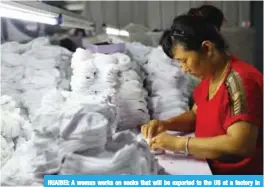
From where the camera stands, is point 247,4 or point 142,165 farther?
point 247,4

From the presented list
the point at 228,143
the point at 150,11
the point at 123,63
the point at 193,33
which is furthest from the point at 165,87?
the point at 150,11

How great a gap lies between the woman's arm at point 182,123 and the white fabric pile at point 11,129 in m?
0.74

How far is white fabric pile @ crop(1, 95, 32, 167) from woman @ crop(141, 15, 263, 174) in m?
0.58

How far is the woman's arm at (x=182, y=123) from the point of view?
2100 millimetres

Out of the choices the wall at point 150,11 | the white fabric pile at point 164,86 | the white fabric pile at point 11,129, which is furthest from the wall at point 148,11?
the white fabric pile at point 11,129

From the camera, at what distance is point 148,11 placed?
5246 mm

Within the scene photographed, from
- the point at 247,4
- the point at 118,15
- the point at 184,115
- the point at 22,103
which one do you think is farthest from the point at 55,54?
the point at 247,4

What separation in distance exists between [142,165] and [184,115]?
102 cm

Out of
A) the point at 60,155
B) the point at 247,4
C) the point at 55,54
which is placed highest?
the point at 247,4

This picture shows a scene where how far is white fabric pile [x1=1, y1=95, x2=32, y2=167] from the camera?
164 centimetres

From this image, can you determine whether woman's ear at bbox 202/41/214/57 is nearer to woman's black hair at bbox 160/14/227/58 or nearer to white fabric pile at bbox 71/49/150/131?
woman's black hair at bbox 160/14/227/58

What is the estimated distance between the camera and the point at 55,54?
2.43m

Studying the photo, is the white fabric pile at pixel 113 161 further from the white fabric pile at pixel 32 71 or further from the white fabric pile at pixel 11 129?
the white fabric pile at pixel 32 71

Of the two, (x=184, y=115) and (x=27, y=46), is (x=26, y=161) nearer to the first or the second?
(x=184, y=115)
